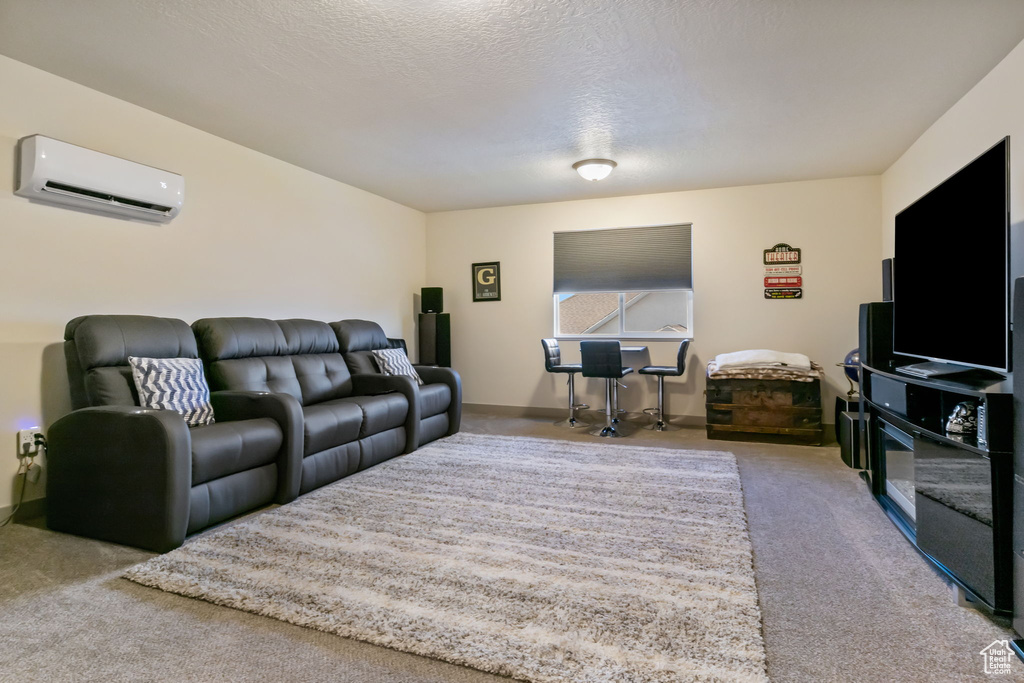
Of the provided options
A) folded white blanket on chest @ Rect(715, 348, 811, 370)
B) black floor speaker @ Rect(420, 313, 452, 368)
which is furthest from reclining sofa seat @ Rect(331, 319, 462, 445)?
folded white blanket on chest @ Rect(715, 348, 811, 370)

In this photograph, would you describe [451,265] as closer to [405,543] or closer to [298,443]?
[298,443]

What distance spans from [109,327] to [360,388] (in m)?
1.76

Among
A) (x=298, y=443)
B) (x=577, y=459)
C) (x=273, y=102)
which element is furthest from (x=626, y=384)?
(x=273, y=102)

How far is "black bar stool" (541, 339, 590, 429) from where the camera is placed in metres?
5.30

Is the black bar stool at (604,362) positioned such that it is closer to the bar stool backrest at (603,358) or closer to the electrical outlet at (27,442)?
the bar stool backrest at (603,358)

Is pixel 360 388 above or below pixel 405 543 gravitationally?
above

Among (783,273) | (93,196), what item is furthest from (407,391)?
(783,273)

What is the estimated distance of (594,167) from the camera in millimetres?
4477

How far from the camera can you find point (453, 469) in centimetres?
369

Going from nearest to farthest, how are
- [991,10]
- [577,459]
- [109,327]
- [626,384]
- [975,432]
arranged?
[975,432], [991,10], [109,327], [577,459], [626,384]

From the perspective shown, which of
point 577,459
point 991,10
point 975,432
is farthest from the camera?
point 577,459

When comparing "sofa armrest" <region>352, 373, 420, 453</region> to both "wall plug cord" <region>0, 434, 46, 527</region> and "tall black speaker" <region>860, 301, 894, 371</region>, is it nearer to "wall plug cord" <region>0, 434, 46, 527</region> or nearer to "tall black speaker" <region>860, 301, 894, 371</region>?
"wall plug cord" <region>0, 434, 46, 527</region>

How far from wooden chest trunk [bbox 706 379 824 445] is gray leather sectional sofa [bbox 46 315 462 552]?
8.37 ft

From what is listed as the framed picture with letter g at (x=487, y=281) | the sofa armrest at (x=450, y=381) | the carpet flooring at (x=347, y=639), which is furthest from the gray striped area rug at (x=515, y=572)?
the framed picture with letter g at (x=487, y=281)
